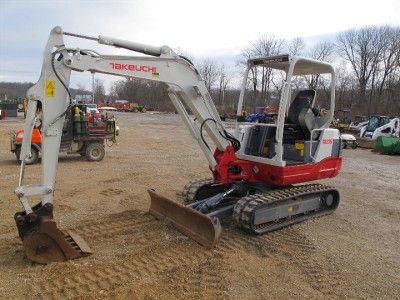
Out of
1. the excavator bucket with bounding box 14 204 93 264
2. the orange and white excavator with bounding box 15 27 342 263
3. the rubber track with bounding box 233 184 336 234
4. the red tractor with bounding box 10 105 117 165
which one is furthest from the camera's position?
the red tractor with bounding box 10 105 117 165

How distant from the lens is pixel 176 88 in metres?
5.78

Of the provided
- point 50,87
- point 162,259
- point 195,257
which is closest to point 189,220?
point 195,257

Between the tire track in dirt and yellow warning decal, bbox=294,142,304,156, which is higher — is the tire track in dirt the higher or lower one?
the lower one

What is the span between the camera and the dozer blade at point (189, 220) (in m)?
5.43

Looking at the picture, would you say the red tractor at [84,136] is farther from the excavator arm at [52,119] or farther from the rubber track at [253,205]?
the rubber track at [253,205]

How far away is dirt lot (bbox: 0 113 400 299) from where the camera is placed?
4379 millimetres

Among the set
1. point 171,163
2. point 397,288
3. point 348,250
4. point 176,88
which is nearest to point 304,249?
point 348,250

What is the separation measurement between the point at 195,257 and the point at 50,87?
2.71 m

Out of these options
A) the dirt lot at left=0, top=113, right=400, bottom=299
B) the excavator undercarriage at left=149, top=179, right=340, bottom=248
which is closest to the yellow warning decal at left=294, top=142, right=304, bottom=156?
the excavator undercarriage at left=149, top=179, right=340, bottom=248

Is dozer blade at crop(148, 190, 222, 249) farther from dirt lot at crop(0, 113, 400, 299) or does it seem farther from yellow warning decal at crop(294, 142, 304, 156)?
yellow warning decal at crop(294, 142, 304, 156)

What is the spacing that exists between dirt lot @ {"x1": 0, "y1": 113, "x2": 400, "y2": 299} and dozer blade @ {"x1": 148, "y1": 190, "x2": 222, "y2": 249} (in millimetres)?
133

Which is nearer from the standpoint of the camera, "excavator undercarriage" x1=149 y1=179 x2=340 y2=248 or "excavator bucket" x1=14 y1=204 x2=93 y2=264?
"excavator bucket" x1=14 y1=204 x2=93 y2=264

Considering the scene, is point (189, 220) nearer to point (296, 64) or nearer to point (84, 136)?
point (296, 64)

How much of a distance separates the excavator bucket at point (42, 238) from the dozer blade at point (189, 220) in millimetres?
1678
